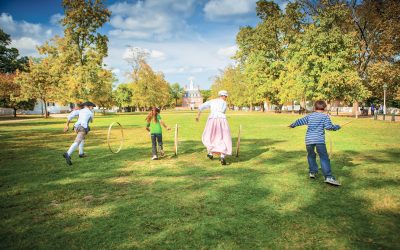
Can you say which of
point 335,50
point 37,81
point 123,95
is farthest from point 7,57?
point 335,50

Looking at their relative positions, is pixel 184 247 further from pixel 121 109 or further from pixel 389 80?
pixel 121 109

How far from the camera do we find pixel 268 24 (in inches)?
2244

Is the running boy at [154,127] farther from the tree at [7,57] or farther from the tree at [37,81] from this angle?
the tree at [7,57]

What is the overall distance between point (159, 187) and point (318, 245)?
4101 millimetres

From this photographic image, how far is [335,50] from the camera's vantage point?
41812mm

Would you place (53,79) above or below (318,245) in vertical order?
above

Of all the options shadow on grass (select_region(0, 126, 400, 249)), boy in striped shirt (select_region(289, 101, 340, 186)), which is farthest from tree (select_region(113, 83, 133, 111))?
boy in striped shirt (select_region(289, 101, 340, 186))

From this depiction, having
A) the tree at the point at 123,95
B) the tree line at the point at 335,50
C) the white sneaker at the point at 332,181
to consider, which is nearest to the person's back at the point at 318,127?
the white sneaker at the point at 332,181

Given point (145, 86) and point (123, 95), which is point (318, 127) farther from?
point (123, 95)

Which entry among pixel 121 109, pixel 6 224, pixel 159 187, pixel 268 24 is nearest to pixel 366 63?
pixel 268 24

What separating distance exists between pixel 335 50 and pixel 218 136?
3819cm

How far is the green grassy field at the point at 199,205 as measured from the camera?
175 inches

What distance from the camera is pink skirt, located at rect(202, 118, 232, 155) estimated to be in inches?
396

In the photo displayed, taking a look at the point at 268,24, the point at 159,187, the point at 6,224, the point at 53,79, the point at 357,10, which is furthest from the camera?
the point at 268,24
